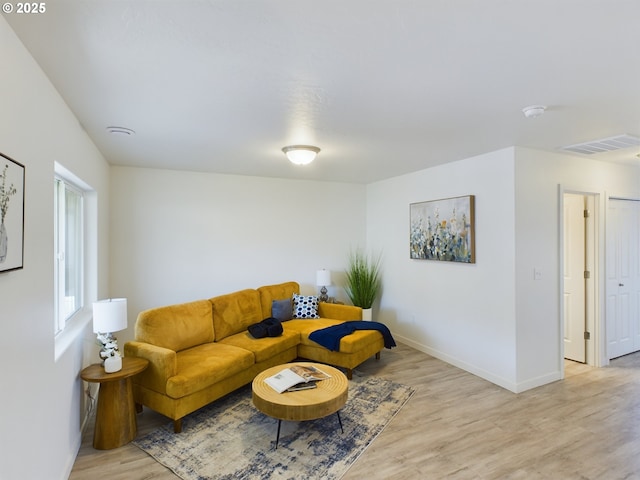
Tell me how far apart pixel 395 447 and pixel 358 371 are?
1.45 m

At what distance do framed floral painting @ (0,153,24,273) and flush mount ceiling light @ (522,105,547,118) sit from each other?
2.90 meters

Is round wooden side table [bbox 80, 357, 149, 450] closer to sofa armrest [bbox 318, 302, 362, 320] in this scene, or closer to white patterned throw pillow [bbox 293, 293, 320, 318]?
white patterned throw pillow [bbox 293, 293, 320, 318]

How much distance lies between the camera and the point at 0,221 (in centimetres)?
137

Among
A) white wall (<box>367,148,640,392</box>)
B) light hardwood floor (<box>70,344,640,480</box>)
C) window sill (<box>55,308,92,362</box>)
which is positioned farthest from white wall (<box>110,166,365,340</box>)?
light hardwood floor (<box>70,344,640,480</box>)

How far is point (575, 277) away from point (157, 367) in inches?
187

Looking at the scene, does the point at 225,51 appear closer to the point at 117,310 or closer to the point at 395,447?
the point at 117,310

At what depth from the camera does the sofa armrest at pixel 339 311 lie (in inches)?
179

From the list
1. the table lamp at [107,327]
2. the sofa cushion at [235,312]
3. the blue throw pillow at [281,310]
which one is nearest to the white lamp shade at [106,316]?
the table lamp at [107,327]

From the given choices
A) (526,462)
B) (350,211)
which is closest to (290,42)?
(526,462)

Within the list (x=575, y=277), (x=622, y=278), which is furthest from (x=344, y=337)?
Result: (x=622, y=278)

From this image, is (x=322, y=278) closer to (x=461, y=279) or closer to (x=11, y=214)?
(x=461, y=279)

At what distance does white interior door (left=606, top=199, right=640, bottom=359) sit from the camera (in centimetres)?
424

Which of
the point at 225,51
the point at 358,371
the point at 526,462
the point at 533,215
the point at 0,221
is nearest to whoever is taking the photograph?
the point at 0,221

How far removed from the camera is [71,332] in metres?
2.62
